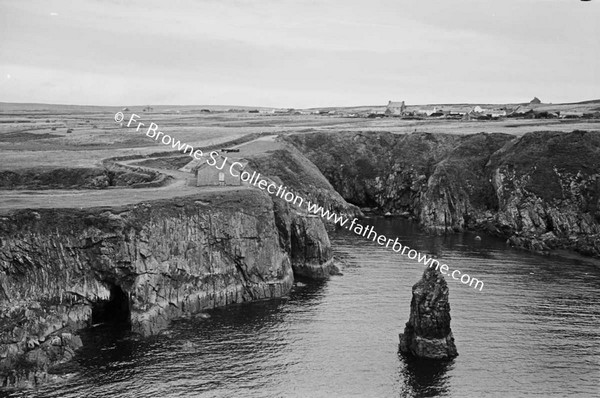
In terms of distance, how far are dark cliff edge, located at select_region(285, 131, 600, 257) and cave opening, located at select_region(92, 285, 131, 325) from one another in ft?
257

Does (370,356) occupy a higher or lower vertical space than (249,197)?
lower

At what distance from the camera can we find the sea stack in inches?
2667

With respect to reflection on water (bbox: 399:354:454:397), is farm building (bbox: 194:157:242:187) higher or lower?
higher

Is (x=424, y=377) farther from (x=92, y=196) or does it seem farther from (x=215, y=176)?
(x=92, y=196)

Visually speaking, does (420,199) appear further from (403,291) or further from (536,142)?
(403,291)

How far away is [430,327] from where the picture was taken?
68250mm

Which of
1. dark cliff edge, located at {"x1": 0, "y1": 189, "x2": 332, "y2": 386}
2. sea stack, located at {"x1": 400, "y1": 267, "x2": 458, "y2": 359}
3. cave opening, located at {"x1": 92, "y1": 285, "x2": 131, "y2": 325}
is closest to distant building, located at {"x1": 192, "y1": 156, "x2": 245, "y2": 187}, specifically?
dark cliff edge, located at {"x1": 0, "y1": 189, "x2": 332, "y2": 386}

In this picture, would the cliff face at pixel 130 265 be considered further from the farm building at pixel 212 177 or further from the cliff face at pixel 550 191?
the cliff face at pixel 550 191

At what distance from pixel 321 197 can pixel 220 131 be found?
5811cm

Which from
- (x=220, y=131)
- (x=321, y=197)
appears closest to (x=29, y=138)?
(x=220, y=131)

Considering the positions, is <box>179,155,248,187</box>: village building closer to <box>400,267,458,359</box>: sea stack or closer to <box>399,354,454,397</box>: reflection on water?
<box>400,267,458,359</box>: sea stack

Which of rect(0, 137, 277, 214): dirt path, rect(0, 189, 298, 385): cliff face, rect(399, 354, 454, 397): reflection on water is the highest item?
rect(0, 137, 277, 214): dirt path

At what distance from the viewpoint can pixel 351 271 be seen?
→ 339 feet

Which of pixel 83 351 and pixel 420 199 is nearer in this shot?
pixel 83 351
